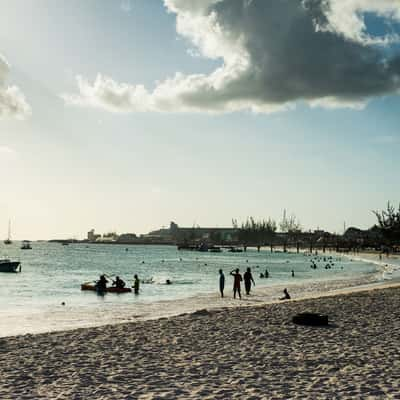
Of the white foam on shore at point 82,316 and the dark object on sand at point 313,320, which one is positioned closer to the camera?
the dark object on sand at point 313,320

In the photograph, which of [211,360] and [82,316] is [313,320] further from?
[82,316]

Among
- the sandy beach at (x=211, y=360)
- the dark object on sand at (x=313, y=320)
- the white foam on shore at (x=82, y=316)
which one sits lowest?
the white foam on shore at (x=82, y=316)

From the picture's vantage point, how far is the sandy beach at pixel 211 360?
9.74 meters

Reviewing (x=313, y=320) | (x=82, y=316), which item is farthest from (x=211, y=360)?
(x=82, y=316)

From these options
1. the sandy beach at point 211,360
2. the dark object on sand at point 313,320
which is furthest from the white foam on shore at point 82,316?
the dark object on sand at point 313,320

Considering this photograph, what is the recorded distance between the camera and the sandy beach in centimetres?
974

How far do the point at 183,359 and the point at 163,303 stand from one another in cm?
2191

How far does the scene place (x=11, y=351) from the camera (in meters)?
14.5

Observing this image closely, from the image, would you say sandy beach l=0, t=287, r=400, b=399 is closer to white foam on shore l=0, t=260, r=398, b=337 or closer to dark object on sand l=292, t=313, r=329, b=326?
dark object on sand l=292, t=313, r=329, b=326

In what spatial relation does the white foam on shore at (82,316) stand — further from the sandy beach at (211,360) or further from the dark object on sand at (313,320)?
the dark object on sand at (313,320)

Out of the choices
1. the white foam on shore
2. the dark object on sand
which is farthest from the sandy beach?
the white foam on shore

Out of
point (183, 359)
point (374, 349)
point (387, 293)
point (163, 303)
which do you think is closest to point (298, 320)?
point (374, 349)

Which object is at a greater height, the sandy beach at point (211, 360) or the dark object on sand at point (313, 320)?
the dark object on sand at point (313, 320)

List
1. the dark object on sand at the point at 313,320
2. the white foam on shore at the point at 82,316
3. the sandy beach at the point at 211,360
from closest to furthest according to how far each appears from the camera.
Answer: the sandy beach at the point at 211,360
the dark object on sand at the point at 313,320
the white foam on shore at the point at 82,316
